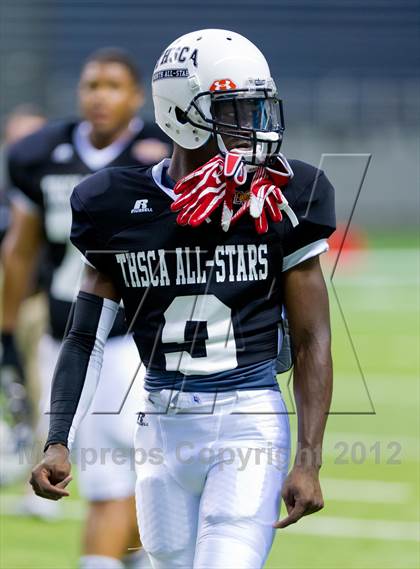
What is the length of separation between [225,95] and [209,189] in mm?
225

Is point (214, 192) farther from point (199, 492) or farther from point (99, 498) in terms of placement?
point (99, 498)

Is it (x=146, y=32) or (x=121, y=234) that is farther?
(x=146, y=32)

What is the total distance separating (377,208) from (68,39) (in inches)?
238

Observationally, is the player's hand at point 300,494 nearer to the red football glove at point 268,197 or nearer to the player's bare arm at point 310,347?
the player's bare arm at point 310,347

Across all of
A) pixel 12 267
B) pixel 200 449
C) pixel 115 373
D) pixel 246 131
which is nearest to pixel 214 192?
pixel 246 131

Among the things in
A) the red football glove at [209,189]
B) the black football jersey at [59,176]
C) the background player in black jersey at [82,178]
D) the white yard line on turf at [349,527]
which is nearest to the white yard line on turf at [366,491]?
the white yard line on turf at [349,527]

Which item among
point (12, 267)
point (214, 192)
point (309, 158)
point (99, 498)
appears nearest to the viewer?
point (214, 192)

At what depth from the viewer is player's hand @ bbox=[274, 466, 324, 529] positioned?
264cm

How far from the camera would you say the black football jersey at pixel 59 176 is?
4543 millimetres

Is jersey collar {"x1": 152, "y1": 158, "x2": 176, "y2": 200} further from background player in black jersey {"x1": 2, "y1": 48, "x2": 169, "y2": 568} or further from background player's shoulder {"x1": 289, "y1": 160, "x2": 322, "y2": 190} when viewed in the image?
background player in black jersey {"x1": 2, "y1": 48, "x2": 169, "y2": 568}

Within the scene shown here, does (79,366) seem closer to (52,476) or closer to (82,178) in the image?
(52,476)

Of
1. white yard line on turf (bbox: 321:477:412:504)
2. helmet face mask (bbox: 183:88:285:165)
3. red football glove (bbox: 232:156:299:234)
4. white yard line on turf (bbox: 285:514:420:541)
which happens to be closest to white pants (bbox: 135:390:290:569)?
red football glove (bbox: 232:156:299:234)

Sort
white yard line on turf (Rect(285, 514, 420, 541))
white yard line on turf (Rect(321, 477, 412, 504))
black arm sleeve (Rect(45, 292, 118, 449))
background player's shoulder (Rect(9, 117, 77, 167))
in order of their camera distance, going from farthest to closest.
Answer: white yard line on turf (Rect(321, 477, 412, 504)), white yard line on turf (Rect(285, 514, 420, 541)), background player's shoulder (Rect(9, 117, 77, 167)), black arm sleeve (Rect(45, 292, 118, 449))

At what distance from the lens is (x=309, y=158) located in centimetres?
1994
